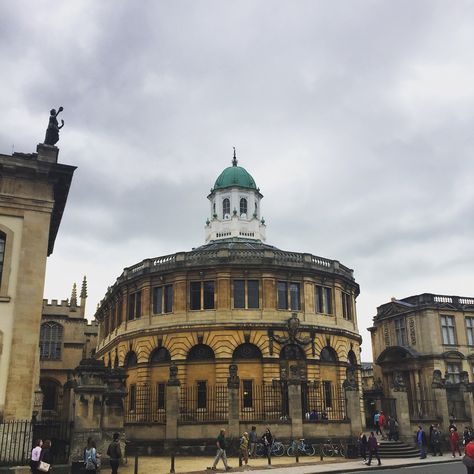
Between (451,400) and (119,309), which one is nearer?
(451,400)

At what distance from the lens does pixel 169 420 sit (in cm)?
3033

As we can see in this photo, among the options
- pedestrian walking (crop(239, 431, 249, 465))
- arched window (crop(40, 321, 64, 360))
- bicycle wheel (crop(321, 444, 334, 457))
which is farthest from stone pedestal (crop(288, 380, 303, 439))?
arched window (crop(40, 321, 64, 360))

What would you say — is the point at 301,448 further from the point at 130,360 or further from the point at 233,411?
the point at 130,360

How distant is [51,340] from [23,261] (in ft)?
126

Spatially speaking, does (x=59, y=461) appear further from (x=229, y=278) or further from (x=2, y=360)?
(x=229, y=278)

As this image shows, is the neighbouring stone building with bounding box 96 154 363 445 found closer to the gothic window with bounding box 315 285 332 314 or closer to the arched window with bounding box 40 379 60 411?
the gothic window with bounding box 315 285 332 314

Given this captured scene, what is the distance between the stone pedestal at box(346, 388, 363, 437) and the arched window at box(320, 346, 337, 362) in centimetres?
919

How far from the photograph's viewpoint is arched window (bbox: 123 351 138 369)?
1684 inches

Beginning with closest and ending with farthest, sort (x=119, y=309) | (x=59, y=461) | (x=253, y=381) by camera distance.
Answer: (x=59, y=461) → (x=253, y=381) → (x=119, y=309)

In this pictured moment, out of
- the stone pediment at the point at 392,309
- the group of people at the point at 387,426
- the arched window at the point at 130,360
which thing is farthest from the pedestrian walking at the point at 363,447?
the stone pediment at the point at 392,309

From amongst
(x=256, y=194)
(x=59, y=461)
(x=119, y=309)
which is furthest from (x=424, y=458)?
(x=256, y=194)

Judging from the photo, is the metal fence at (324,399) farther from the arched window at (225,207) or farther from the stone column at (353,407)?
the arched window at (225,207)

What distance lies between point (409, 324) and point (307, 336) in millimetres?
15246

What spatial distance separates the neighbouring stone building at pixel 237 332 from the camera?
38.3 meters
